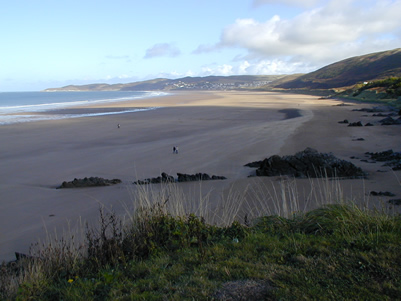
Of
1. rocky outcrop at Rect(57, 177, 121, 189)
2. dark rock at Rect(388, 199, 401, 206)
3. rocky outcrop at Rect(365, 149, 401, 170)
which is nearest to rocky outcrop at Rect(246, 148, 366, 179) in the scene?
rocky outcrop at Rect(365, 149, 401, 170)

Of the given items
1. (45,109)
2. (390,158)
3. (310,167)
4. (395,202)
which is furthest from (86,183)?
(45,109)

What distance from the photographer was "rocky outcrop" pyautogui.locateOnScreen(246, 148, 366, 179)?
861cm

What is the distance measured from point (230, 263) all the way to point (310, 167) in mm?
6000

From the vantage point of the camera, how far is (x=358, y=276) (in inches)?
123

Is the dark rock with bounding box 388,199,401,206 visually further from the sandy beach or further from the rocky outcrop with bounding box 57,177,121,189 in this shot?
the rocky outcrop with bounding box 57,177,121,189

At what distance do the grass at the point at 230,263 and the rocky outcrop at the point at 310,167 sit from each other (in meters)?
3.96

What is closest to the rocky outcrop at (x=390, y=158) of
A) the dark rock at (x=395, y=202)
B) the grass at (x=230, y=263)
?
the dark rock at (x=395, y=202)

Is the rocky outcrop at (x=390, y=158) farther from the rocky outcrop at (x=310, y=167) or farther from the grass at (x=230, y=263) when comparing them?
the grass at (x=230, y=263)

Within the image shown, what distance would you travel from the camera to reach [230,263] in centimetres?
354

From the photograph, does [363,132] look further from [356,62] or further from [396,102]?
[356,62]

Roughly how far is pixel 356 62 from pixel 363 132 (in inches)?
5186

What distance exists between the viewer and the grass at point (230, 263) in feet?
9.91

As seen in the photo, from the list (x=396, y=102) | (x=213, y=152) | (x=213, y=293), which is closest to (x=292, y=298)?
(x=213, y=293)

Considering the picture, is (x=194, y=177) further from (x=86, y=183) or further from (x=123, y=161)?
(x=123, y=161)
